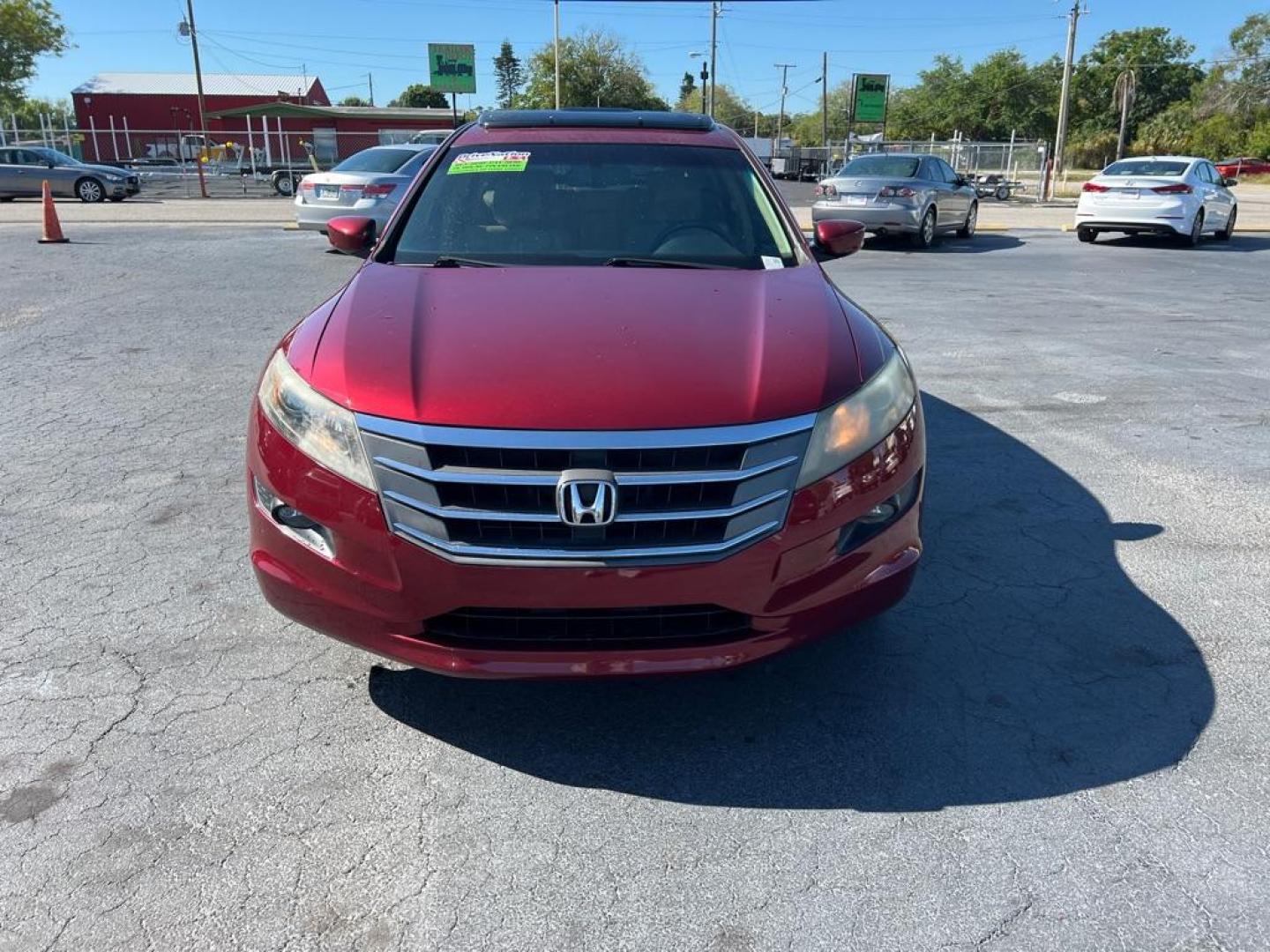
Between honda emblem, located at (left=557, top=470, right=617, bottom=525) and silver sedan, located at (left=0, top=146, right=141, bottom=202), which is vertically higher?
silver sedan, located at (left=0, top=146, right=141, bottom=202)

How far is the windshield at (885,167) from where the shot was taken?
16.1 meters

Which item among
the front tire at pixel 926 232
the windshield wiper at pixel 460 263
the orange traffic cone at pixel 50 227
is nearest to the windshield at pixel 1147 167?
the front tire at pixel 926 232

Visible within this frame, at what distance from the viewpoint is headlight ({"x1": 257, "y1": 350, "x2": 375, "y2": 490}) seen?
8.13 ft

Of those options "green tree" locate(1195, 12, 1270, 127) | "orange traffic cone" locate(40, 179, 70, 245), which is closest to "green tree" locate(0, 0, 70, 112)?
"orange traffic cone" locate(40, 179, 70, 245)

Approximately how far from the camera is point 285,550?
8.63 ft

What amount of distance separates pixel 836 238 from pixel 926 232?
12.6 m

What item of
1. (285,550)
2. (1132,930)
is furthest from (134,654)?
(1132,930)

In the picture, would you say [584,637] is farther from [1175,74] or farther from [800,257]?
[1175,74]

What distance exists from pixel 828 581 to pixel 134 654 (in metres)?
2.23

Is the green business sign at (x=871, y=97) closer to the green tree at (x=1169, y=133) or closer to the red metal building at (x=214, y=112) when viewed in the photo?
the red metal building at (x=214, y=112)

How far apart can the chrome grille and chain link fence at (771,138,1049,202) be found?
35.1 metres

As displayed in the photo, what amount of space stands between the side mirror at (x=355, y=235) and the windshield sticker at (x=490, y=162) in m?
0.51

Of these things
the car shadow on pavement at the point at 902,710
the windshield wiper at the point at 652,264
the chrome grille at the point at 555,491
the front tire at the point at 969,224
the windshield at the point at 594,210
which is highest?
the windshield at the point at 594,210

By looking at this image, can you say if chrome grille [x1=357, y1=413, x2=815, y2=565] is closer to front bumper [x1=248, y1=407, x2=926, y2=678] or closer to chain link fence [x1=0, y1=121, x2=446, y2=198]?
front bumper [x1=248, y1=407, x2=926, y2=678]
